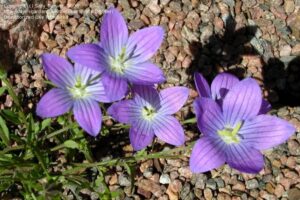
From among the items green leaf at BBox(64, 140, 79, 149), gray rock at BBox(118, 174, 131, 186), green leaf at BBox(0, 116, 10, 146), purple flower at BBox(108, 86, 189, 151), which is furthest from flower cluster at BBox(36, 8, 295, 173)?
gray rock at BBox(118, 174, 131, 186)

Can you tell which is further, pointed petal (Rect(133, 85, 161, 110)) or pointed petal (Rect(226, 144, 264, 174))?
pointed petal (Rect(133, 85, 161, 110))

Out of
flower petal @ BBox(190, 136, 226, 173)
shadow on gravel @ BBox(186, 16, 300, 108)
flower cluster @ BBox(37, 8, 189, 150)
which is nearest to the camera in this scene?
flower petal @ BBox(190, 136, 226, 173)

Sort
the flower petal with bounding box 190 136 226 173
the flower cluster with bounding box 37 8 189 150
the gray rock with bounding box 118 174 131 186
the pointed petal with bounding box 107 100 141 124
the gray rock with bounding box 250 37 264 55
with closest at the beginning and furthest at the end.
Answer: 1. the flower petal with bounding box 190 136 226 173
2. the flower cluster with bounding box 37 8 189 150
3. the pointed petal with bounding box 107 100 141 124
4. the gray rock with bounding box 118 174 131 186
5. the gray rock with bounding box 250 37 264 55

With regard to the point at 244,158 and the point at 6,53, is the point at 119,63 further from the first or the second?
the point at 6,53

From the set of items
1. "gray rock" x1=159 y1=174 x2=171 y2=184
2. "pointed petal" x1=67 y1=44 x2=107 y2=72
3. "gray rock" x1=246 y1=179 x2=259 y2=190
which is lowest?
"gray rock" x1=246 y1=179 x2=259 y2=190

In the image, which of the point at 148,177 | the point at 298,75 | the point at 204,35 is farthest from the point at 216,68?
the point at 148,177

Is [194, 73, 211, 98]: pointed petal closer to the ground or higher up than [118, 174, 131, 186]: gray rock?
higher up

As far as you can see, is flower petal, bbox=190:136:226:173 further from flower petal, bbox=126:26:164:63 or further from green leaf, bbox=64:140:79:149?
green leaf, bbox=64:140:79:149
